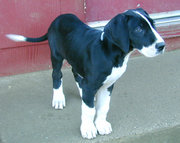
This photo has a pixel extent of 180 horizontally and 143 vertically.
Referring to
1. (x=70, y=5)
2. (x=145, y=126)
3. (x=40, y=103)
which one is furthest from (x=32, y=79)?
(x=145, y=126)

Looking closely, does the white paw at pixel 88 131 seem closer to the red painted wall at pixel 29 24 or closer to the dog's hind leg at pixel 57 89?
the dog's hind leg at pixel 57 89

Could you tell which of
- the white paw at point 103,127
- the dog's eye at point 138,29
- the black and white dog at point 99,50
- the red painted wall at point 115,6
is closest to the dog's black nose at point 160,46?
the black and white dog at point 99,50

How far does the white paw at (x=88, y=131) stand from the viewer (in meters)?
3.25

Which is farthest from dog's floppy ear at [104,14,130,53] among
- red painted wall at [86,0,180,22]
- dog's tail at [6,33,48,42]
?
red painted wall at [86,0,180,22]

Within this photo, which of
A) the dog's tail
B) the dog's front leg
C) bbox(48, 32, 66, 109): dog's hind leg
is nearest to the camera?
the dog's front leg

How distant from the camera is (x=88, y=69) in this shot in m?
3.09

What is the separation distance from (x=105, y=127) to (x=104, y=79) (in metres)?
0.58

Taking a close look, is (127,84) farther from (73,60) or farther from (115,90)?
(73,60)

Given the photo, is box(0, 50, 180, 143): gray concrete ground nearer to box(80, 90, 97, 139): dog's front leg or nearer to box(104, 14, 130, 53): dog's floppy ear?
box(80, 90, 97, 139): dog's front leg

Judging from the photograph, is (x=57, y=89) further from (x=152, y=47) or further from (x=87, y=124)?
(x=152, y=47)

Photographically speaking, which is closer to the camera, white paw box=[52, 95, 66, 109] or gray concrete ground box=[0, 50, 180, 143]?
gray concrete ground box=[0, 50, 180, 143]

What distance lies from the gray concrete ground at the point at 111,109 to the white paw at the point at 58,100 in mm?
59

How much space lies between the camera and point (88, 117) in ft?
10.6

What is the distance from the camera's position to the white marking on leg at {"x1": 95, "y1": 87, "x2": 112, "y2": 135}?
10.8 feet
